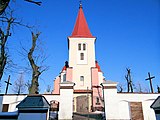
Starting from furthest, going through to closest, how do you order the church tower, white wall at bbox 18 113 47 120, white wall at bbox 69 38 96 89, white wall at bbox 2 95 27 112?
the church tower → white wall at bbox 69 38 96 89 → white wall at bbox 2 95 27 112 → white wall at bbox 18 113 47 120

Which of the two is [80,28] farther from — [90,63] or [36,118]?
[36,118]

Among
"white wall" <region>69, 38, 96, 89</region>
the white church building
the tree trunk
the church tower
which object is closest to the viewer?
the white church building

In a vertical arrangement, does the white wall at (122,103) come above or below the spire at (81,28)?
below

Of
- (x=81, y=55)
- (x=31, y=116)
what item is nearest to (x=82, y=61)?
(x=81, y=55)

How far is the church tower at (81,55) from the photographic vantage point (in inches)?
1160

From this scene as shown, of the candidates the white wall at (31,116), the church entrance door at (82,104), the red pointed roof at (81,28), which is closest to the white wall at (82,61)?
the red pointed roof at (81,28)

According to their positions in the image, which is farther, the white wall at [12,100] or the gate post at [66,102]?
the white wall at [12,100]

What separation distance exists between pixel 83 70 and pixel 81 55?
2.86 meters

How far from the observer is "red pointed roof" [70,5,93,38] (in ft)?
108

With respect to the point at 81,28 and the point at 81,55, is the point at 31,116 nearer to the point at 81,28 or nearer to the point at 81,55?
the point at 81,55

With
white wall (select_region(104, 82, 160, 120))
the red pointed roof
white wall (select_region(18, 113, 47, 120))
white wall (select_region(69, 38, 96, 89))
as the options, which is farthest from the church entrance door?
white wall (select_region(18, 113, 47, 120))

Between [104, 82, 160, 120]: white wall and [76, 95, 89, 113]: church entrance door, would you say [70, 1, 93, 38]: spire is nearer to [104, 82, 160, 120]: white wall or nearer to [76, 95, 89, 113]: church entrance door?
[76, 95, 89, 113]: church entrance door

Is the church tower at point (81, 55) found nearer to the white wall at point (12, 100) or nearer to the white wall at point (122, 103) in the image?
the white wall at point (122, 103)

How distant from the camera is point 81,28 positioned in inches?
1335
